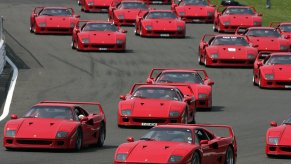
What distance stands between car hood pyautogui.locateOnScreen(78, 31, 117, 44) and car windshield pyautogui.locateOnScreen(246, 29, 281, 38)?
221 inches

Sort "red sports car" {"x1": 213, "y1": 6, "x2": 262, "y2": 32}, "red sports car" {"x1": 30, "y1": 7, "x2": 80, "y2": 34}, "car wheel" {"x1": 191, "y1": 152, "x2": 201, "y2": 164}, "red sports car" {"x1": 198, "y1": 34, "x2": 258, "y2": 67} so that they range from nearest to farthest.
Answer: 1. "car wheel" {"x1": 191, "y1": 152, "x2": 201, "y2": 164}
2. "red sports car" {"x1": 198, "y1": 34, "x2": 258, "y2": 67}
3. "red sports car" {"x1": 30, "y1": 7, "x2": 80, "y2": 34}
4. "red sports car" {"x1": 213, "y1": 6, "x2": 262, "y2": 32}

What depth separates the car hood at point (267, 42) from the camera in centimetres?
4891

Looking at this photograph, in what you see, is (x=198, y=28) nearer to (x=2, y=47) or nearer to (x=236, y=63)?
(x=236, y=63)

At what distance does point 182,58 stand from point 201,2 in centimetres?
1154

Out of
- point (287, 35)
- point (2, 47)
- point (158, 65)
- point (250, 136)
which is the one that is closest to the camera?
point (250, 136)

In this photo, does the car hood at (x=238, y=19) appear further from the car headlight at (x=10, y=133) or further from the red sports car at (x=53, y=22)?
the car headlight at (x=10, y=133)

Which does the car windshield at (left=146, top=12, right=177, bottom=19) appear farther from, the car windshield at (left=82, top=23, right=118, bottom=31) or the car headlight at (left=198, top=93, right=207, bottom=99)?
the car headlight at (left=198, top=93, right=207, bottom=99)

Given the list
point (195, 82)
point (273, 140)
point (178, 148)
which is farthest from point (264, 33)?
point (178, 148)

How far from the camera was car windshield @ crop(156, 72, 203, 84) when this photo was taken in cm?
3584

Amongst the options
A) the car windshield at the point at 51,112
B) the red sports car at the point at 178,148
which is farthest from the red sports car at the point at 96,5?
the red sports car at the point at 178,148

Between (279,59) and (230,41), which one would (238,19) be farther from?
(279,59)

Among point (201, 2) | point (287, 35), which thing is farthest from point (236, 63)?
point (201, 2)

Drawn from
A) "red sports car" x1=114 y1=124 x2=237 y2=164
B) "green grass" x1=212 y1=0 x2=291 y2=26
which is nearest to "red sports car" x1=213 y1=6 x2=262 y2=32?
"green grass" x1=212 y1=0 x2=291 y2=26

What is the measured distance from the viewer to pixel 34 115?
2673cm
